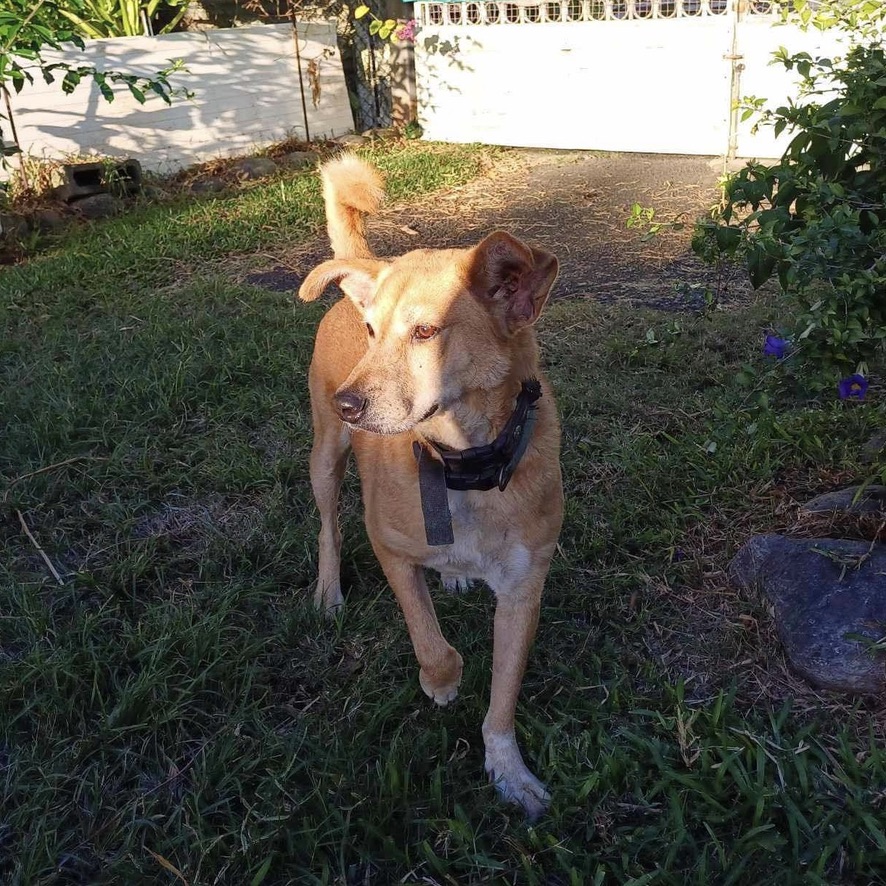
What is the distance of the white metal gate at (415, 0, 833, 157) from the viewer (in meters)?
8.12

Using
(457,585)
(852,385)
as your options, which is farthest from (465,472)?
(852,385)

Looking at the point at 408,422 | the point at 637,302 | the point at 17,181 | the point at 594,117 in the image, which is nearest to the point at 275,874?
the point at 408,422

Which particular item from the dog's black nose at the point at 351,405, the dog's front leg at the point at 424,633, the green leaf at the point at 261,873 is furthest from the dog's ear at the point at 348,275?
the green leaf at the point at 261,873

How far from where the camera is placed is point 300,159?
9523mm

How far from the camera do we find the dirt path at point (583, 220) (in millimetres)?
5859

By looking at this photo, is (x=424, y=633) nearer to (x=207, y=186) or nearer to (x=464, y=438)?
(x=464, y=438)

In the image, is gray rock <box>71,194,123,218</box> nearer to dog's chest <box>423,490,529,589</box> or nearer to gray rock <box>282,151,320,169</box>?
gray rock <box>282,151,320,169</box>

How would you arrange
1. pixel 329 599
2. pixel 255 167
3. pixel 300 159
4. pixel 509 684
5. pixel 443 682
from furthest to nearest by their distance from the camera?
pixel 300 159, pixel 255 167, pixel 329 599, pixel 443 682, pixel 509 684

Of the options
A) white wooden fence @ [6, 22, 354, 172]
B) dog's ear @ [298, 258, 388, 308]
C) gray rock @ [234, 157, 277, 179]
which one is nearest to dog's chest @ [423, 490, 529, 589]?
dog's ear @ [298, 258, 388, 308]

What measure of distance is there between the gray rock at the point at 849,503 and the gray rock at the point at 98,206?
6829 mm

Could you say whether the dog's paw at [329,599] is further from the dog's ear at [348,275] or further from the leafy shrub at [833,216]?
the leafy shrub at [833,216]

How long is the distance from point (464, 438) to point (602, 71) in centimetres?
828

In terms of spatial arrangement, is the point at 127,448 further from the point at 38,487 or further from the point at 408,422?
the point at 408,422

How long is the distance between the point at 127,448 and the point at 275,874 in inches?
94.8
